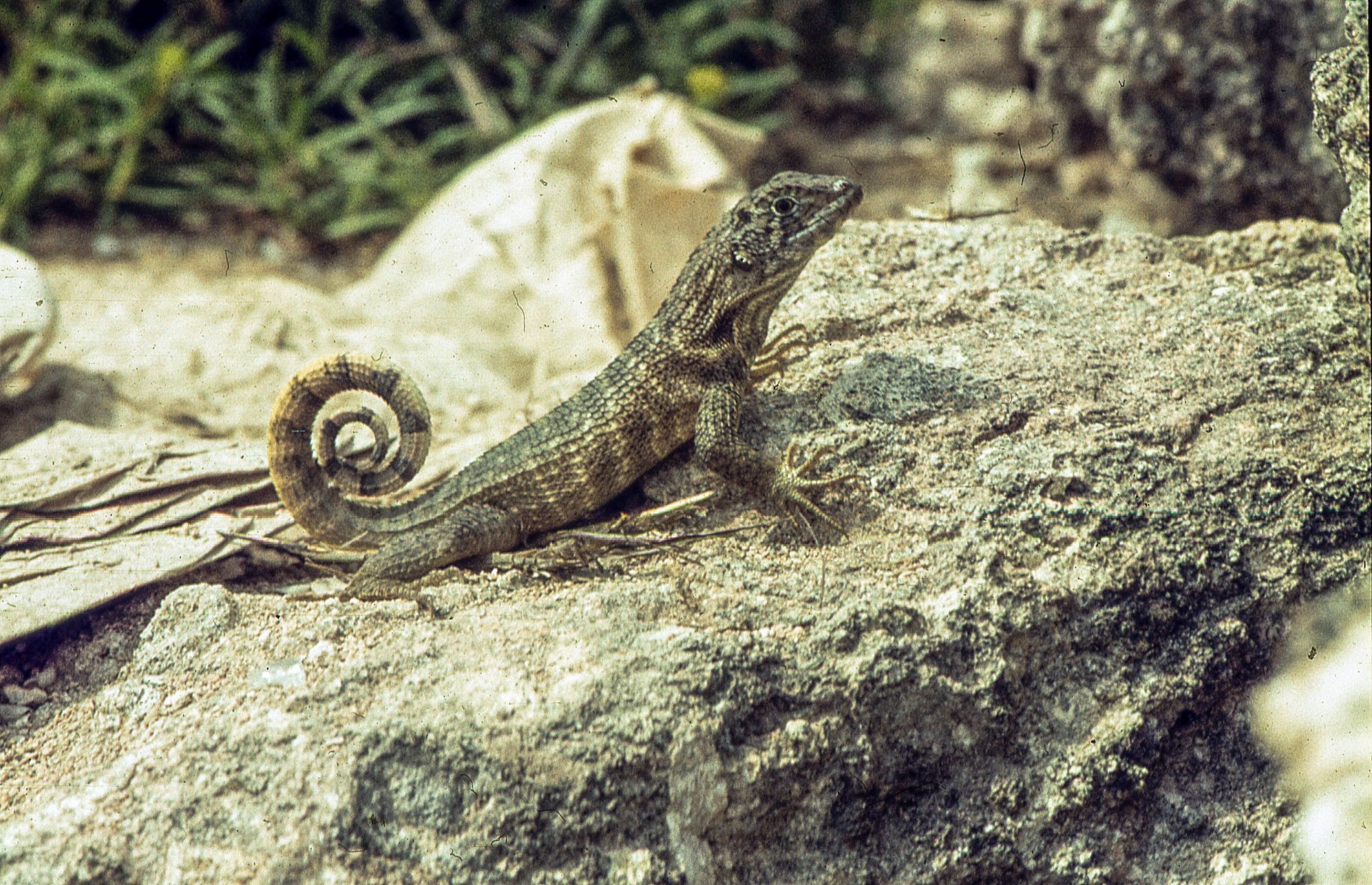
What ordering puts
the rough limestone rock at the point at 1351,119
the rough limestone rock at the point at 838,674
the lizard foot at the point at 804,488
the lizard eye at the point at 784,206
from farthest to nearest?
the lizard eye at the point at 784,206 → the rough limestone rock at the point at 1351,119 → the lizard foot at the point at 804,488 → the rough limestone rock at the point at 838,674

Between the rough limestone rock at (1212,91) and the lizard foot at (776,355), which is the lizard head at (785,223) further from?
the rough limestone rock at (1212,91)

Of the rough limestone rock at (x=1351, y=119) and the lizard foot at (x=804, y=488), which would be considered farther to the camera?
the rough limestone rock at (x=1351, y=119)

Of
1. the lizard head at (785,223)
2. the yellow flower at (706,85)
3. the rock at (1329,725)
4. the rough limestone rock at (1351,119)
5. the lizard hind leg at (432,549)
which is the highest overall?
the rough limestone rock at (1351,119)

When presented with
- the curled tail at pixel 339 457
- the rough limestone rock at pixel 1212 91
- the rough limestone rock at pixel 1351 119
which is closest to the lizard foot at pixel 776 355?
the curled tail at pixel 339 457

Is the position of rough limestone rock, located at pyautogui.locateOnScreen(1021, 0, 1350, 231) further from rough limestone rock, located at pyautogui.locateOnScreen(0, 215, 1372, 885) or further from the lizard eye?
the lizard eye

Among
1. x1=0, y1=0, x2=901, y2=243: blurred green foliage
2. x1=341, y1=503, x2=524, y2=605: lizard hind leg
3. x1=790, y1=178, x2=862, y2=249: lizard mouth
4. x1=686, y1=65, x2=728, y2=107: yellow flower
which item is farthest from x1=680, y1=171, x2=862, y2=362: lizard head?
x1=0, y1=0, x2=901, y2=243: blurred green foliage

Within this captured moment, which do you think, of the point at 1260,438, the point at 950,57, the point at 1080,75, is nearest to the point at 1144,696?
the point at 1260,438
